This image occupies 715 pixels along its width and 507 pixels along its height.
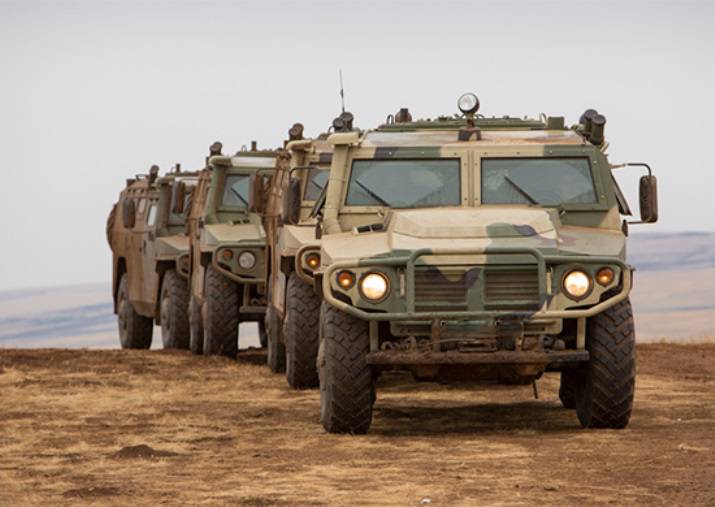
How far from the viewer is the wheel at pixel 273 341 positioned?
18.4 m

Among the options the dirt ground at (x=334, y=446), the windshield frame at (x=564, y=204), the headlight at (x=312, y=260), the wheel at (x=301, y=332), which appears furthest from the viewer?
the wheel at (x=301, y=332)

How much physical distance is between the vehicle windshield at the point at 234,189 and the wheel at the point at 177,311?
8.32ft

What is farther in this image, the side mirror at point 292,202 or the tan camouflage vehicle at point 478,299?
the side mirror at point 292,202

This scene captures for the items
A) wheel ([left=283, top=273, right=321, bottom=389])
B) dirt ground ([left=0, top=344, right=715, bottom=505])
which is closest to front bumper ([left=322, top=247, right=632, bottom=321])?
dirt ground ([left=0, top=344, right=715, bottom=505])

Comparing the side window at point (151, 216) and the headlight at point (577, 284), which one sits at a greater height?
the headlight at point (577, 284)

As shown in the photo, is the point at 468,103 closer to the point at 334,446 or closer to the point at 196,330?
the point at 334,446

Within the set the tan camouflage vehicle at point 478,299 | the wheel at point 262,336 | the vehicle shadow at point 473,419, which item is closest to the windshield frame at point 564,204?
the tan camouflage vehicle at point 478,299

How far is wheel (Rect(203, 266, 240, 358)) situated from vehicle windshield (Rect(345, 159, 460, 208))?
7.24 metres

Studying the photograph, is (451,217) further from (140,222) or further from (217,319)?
(140,222)

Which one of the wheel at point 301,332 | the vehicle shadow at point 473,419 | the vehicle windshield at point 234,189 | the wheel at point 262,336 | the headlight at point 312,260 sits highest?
the vehicle windshield at point 234,189

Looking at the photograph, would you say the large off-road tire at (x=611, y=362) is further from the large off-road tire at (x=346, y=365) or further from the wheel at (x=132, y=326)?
the wheel at (x=132, y=326)

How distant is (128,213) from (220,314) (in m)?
5.66

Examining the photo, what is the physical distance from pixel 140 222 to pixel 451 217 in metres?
14.0

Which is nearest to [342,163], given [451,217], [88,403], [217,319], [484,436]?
[451,217]
